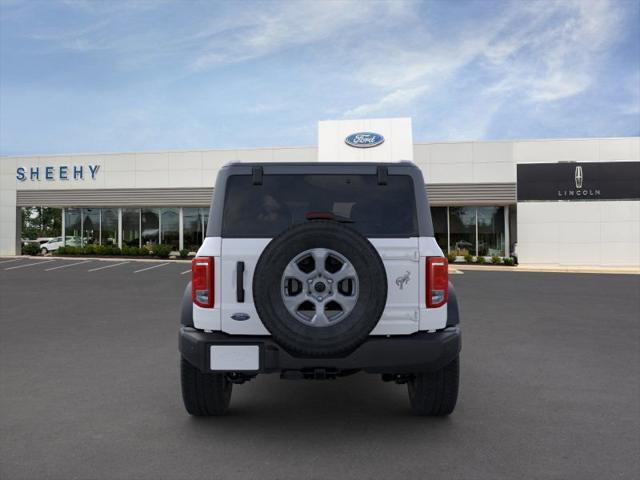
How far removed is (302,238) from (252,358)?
0.89m

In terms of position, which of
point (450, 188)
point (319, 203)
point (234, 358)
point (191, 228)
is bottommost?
point (234, 358)

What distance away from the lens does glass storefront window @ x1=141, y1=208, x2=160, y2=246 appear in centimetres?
3195

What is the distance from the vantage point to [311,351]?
11.1 feet

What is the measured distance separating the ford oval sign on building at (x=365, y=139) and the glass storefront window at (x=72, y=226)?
18.6 m

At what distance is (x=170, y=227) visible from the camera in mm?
31750

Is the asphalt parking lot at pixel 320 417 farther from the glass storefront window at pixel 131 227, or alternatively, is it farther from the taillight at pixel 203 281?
the glass storefront window at pixel 131 227

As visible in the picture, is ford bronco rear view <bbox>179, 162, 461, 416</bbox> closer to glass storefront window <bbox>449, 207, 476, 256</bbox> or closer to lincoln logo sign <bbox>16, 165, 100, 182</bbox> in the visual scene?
glass storefront window <bbox>449, 207, 476, 256</bbox>

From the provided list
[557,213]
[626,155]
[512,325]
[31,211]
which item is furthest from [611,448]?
[31,211]

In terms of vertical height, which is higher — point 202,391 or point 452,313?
point 452,313

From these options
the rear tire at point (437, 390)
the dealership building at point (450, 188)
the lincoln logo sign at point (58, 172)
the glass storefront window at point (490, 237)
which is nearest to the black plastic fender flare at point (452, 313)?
the rear tire at point (437, 390)

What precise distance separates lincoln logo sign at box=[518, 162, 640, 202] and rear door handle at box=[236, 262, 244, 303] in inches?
954

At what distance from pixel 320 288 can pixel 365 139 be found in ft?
71.9

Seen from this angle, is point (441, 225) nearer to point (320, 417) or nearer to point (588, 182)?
point (588, 182)

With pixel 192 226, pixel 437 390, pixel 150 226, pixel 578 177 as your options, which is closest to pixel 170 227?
pixel 150 226
